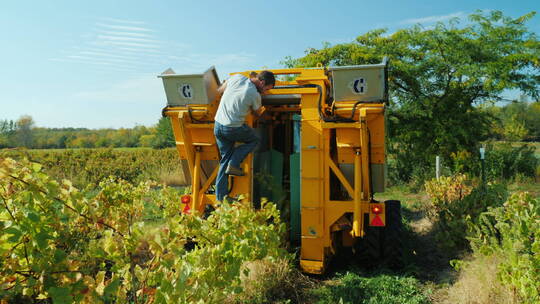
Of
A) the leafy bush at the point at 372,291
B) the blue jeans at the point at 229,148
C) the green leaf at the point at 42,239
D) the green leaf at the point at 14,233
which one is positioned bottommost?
the leafy bush at the point at 372,291

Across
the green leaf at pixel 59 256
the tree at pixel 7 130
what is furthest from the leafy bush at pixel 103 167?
the green leaf at pixel 59 256

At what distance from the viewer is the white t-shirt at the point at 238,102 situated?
450 cm

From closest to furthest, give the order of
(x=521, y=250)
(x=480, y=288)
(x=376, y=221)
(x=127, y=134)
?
1. (x=521, y=250)
2. (x=480, y=288)
3. (x=376, y=221)
4. (x=127, y=134)

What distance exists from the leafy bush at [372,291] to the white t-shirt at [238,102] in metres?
2.03

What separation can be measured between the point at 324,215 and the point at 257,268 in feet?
3.34

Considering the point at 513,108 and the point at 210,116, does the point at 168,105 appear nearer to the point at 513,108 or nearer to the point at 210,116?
the point at 210,116

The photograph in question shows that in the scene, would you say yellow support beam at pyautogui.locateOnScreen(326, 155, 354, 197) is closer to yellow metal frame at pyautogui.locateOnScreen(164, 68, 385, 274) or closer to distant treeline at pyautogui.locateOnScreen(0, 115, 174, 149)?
yellow metal frame at pyautogui.locateOnScreen(164, 68, 385, 274)

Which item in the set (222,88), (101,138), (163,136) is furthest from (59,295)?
(101,138)

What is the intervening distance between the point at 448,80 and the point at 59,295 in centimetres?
1272

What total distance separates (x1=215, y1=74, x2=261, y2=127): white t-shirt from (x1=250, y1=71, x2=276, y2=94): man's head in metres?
0.10

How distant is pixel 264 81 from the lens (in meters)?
4.67

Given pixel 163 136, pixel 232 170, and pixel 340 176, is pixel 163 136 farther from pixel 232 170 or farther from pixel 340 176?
pixel 340 176

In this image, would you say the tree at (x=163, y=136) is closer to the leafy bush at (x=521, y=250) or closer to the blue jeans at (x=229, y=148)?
the blue jeans at (x=229, y=148)

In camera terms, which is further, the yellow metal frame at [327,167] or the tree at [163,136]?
the tree at [163,136]
